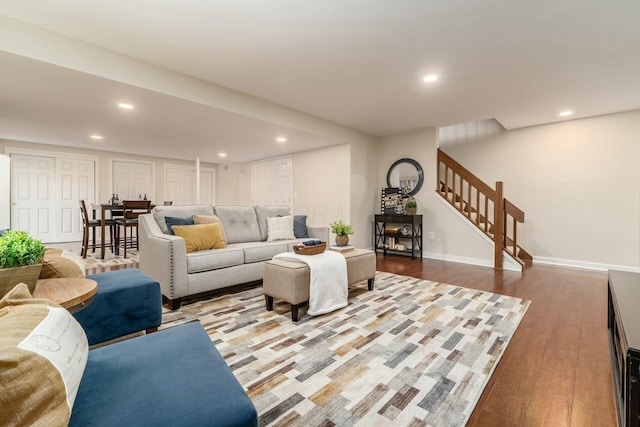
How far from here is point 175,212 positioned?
133 inches

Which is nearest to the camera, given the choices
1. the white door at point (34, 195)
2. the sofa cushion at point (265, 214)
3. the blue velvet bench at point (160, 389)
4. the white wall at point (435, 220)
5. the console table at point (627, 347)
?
the blue velvet bench at point (160, 389)

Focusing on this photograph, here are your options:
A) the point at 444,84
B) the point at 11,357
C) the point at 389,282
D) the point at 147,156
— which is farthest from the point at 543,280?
the point at 147,156

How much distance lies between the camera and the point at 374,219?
5.87 m

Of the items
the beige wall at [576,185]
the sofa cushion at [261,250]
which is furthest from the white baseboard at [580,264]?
the sofa cushion at [261,250]

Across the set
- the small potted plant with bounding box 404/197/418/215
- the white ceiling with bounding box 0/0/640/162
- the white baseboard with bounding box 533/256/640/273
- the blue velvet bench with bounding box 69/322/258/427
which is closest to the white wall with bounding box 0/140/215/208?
the white ceiling with bounding box 0/0/640/162

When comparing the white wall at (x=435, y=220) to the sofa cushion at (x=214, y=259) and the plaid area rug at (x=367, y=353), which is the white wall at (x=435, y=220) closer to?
the plaid area rug at (x=367, y=353)

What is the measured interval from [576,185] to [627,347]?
4845mm

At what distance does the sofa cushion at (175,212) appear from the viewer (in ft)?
10.6

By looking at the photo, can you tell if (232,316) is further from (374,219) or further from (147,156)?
(147,156)

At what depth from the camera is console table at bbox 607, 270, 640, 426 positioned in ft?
3.35

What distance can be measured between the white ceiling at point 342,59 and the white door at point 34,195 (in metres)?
2.04

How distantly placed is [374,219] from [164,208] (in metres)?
3.85

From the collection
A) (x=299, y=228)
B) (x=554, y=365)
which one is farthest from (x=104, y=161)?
(x=554, y=365)

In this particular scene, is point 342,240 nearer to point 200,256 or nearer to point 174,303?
point 200,256
